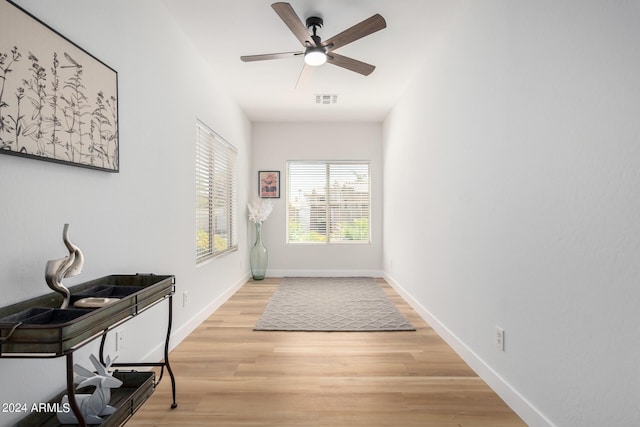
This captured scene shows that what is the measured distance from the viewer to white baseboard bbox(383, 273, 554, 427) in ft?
5.48

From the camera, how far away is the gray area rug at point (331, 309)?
10.5 feet

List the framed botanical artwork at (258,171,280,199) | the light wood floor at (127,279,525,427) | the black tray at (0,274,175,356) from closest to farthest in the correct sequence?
the black tray at (0,274,175,356)
the light wood floor at (127,279,525,427)
the framed botanical artwork at (258,171,280,199)

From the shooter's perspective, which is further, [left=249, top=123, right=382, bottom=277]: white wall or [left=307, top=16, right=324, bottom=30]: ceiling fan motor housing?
[left=249, top=123, right=382, bottom=277]: white wall

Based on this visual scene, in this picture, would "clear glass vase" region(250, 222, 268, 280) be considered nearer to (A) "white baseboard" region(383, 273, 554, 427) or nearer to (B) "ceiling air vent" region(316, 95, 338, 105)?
(B) "ceiling air vent" region(316, 95, 338, 105)

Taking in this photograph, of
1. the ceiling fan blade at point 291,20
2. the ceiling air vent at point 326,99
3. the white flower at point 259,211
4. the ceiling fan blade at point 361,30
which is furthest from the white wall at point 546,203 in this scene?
the white flower at point 259,211

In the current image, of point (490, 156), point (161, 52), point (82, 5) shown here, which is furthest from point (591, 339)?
point (161, 52)

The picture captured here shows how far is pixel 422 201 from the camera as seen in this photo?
11.7ft

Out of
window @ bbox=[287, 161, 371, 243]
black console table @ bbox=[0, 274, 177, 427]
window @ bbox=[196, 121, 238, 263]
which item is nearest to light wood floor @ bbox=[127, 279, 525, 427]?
black console table @ bbox=[0, 274, 177, 427]

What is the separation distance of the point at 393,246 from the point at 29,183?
4.37m

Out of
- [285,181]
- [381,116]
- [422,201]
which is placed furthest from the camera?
[285,181]

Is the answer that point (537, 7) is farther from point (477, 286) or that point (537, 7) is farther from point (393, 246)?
point (393, 246)

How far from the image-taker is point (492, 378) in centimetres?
207

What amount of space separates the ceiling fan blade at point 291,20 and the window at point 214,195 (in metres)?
1.43

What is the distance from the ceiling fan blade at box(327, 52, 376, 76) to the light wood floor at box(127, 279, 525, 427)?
2404 millimetres
